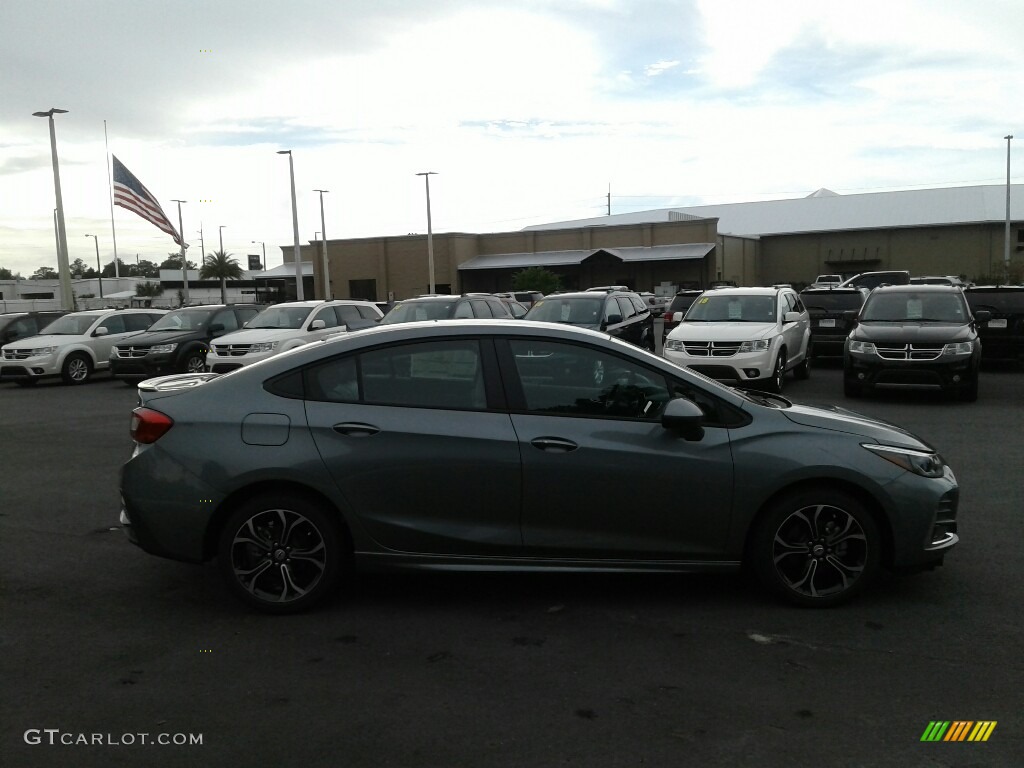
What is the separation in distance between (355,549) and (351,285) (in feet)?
205

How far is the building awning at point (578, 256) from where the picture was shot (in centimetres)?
5597

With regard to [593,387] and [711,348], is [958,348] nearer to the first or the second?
[711,348]

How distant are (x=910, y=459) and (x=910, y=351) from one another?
9.16 m

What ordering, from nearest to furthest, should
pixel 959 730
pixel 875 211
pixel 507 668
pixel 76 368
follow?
pixel 959 730, pixel 507 668, pixel 76 368, pixel 875 211

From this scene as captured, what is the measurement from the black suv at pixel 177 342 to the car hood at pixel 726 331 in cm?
1006

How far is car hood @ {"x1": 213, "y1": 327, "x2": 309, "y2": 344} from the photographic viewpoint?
1684 cm

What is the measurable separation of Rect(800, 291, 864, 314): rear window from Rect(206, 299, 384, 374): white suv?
31.2ft

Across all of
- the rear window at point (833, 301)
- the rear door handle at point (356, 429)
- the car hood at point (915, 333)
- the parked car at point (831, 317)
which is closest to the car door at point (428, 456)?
the rear door handle at point (356, 429)

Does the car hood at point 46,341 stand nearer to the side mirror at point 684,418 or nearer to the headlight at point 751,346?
the headlight at point 751,346

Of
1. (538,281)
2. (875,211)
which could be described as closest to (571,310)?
(538,281)

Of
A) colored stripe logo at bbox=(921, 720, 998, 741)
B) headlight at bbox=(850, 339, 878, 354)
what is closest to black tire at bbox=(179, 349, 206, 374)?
headlight at bbox=(850, 339, 878, 354)

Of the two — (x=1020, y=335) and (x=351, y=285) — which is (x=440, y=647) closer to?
(x=1020, y=335)

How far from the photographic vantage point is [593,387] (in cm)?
498

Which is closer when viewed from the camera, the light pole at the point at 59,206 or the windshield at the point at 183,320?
the windshield at the point at 183,320
